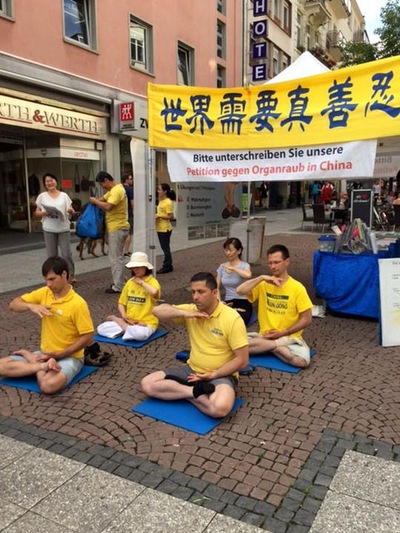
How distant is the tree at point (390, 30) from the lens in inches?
797

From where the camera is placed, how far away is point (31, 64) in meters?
11.6

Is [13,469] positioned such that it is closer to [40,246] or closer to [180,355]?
[180,355]

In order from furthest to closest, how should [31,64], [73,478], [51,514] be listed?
[31,64], [73,478], [51,514]

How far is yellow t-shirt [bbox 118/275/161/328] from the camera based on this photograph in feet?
17.2

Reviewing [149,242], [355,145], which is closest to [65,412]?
[149,242]

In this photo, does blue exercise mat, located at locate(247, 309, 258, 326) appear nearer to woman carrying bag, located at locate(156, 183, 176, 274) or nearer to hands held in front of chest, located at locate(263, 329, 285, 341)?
hands held in front of chest, located at locate(263, 329, 285, 341)

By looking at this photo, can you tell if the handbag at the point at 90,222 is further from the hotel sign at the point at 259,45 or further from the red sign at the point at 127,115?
the hotel sign at the point at 259,45

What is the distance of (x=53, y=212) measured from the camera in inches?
289

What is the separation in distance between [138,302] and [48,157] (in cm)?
1006

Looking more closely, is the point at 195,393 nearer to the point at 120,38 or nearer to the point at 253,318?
the point at 253,318

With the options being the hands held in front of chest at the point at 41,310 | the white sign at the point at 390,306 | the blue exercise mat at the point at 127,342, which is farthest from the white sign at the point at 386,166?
the hands held in front of chest at the point at 41,310

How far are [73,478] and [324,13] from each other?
3775 cm

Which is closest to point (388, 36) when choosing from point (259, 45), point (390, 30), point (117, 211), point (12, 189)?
point (390, 30)

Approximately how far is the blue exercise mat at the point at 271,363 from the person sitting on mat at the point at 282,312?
4 cm
